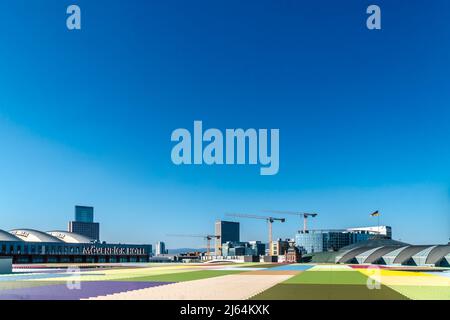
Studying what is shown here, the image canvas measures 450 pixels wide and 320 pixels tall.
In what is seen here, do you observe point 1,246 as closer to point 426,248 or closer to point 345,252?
point 345,252

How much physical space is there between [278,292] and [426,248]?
121m

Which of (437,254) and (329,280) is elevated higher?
(329,280)

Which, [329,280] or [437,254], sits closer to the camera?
[329,280]

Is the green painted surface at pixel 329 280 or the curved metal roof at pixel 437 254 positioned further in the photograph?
the curved metal roof at pixel 437 254

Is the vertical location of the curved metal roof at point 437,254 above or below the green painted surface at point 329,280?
below

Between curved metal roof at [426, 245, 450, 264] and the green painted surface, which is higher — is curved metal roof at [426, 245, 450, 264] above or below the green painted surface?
below

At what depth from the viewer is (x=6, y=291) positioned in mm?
44781

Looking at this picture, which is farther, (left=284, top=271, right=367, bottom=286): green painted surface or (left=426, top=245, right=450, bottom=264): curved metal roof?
(left=426, top=245, right=450, bottom=264): curved metal roof
